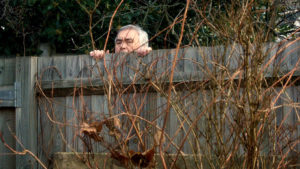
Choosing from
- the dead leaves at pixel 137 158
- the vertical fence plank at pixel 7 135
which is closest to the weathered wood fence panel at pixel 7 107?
the vertical fence plank at pixel 7 135

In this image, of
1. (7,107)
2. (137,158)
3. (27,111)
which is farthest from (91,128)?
(7,107)

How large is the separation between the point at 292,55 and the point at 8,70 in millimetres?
2475

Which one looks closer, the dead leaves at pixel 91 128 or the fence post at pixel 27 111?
the dead leaves at pixel 91 128

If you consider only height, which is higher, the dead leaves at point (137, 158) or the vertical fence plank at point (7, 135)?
the dead leaves at point (137, 158)

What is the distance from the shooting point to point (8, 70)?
419cm

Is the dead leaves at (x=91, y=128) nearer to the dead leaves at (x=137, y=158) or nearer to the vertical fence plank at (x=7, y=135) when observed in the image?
the dead leaves at (x=137, y=158)

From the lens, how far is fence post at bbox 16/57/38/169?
4.05m

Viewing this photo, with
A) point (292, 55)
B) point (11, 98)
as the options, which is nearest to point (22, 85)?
point (11, 98)

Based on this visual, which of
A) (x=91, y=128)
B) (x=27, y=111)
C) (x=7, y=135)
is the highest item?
(x=91, y=128)

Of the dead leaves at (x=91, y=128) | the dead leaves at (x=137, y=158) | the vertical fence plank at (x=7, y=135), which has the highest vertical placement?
the dead leaves at (x=91, y=128)

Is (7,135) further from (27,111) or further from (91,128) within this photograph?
(91,128)

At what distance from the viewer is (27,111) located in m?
4.07

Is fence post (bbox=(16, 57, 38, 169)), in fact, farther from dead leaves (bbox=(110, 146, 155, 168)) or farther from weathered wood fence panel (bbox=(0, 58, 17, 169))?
dead leaves (bbox=(110, 146, 155, 168))

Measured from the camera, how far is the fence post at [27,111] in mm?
4047
